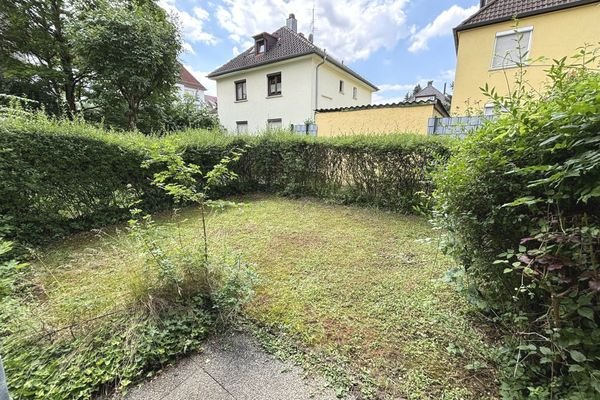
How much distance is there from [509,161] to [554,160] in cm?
19

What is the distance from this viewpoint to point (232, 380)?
5.55 ft

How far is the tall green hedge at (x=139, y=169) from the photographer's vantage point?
3.74 metres

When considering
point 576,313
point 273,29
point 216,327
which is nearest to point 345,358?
point 216,327

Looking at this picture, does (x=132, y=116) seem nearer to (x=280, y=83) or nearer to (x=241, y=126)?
(x=241, y=126)

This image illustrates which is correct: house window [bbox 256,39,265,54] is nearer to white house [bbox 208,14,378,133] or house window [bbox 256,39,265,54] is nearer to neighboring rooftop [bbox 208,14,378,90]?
white house [bbox 208,14,378,133]

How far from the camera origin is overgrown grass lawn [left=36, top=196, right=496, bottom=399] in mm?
1716

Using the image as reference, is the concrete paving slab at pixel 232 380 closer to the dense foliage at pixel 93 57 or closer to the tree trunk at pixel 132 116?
the dense foliage at pixel 93 57

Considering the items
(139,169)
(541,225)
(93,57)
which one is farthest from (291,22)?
(541,225)

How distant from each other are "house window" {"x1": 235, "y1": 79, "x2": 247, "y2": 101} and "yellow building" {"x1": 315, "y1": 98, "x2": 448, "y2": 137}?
783 centimetres

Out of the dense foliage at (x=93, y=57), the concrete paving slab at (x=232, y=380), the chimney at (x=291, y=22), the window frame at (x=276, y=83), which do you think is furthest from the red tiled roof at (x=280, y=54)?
the concrete paving slab at (x=232, y=380)

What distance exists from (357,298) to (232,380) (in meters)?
1.34

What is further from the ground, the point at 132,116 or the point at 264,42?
the point at 264,42

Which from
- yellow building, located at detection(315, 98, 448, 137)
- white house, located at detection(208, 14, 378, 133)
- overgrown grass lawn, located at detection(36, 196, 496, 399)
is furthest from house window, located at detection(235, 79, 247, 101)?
overgrown grass lawn, located at detection(36, 196, 496, 399)

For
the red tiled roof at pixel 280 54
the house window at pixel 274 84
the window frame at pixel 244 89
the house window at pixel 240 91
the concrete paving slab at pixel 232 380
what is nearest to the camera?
the concrete paving slab at pixel 232 380
